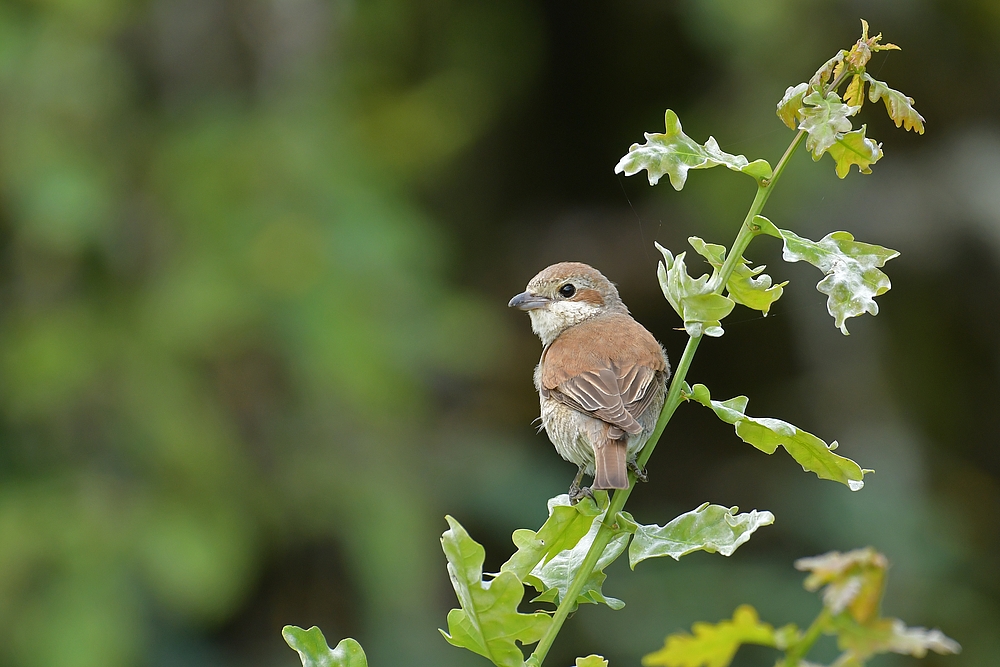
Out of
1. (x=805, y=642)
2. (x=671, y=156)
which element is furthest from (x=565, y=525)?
→ (x=805, y=642)

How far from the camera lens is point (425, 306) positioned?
4.97m

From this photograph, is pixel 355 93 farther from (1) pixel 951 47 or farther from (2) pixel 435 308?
(1) pixel 951 47

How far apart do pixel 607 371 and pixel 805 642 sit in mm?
2020

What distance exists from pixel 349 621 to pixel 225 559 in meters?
1.18

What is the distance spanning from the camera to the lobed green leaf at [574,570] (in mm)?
1375

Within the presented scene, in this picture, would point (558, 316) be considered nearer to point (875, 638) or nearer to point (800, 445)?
point (800, 445)

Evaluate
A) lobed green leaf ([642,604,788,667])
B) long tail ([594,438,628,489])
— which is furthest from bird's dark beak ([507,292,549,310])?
lobed green leaf ([642,604,788,667])

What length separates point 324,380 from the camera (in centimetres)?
466

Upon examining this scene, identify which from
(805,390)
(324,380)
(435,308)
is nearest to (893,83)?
(805,390)

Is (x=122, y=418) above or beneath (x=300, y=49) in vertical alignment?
beneath

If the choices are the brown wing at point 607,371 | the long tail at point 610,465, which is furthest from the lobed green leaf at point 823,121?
the brown wing at point 607,371

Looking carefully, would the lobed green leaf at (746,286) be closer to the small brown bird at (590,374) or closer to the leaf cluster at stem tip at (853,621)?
the leaf cluster at stem tip at (853,621)

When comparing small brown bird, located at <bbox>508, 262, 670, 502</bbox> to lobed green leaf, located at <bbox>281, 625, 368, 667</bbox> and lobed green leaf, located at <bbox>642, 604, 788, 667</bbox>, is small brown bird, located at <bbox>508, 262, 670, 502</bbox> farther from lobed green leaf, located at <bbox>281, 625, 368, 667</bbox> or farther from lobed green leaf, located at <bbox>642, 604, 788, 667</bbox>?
lobed green leaf, located at <bbox>642, 604, 788, 667</bbox>

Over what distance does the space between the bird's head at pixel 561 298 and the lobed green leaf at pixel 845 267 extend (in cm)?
182
